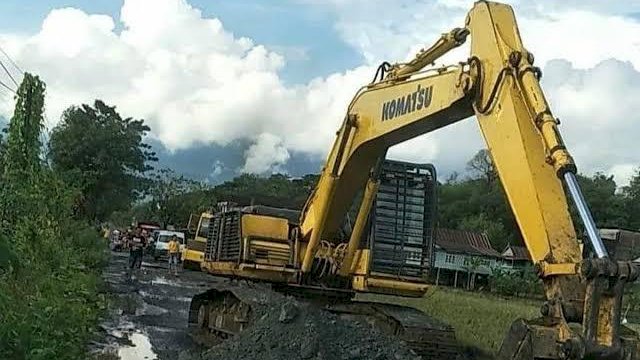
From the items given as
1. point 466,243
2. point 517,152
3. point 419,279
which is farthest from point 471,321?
point 466,243

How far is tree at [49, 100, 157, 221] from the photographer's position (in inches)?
2009

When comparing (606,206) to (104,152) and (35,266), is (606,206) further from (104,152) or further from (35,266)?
(35,266)

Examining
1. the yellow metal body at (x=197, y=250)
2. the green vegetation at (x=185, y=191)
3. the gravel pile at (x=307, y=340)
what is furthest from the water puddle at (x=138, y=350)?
the green vegetation at (x=185, y=191)

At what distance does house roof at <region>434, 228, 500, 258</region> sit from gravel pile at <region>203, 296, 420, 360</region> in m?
53.2

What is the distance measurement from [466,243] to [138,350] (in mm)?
56132

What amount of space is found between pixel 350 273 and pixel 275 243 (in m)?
1.57

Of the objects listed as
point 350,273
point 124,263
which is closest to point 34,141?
point 350,273

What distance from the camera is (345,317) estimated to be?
12883mm

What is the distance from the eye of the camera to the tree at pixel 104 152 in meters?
51.0

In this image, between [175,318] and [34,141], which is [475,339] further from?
[34,141]

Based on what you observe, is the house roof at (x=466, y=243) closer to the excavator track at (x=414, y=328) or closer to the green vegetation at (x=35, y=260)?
the green vegetation at (x=35, y=260)

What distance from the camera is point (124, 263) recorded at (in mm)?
38812

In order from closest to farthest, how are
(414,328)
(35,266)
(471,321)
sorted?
1. (414,328)
2. (35,266)
3. (471,321)

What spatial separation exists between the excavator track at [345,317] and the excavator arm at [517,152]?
178 centimetres
